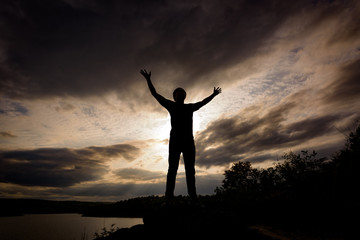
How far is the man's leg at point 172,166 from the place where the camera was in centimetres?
521

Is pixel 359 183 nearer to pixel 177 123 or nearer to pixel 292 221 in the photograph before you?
pixel 292 221

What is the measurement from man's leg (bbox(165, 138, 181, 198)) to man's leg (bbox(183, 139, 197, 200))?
25 cm

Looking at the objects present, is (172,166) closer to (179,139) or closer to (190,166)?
(190,166)

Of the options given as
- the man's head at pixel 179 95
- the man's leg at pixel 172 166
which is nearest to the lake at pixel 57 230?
the man's leg at pixel 172 166

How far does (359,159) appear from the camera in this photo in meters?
4.52

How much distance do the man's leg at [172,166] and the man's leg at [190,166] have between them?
25 centimetres

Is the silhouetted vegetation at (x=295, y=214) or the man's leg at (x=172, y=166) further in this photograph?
the man's leg at (x=172, y=166)

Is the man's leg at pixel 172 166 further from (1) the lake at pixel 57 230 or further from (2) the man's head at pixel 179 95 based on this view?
(1) the lake at pixel 57 230

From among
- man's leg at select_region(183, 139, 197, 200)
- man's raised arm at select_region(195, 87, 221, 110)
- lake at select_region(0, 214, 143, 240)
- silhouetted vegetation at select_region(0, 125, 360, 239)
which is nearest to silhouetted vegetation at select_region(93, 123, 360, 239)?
silhouetted vegetation at select_region(0, 125, 360, 239)

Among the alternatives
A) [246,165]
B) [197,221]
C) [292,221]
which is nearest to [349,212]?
[292,221]

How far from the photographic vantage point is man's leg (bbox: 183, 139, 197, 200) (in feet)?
17.2

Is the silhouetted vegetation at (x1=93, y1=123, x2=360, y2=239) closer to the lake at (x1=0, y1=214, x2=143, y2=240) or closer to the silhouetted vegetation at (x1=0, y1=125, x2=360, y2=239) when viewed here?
the silhouetted vegetation at (x1=0, y1=125, x2=360, y2=239)

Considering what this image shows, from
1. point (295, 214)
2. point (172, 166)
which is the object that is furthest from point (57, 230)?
point (295, 214)

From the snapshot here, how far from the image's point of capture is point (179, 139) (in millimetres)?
5336
